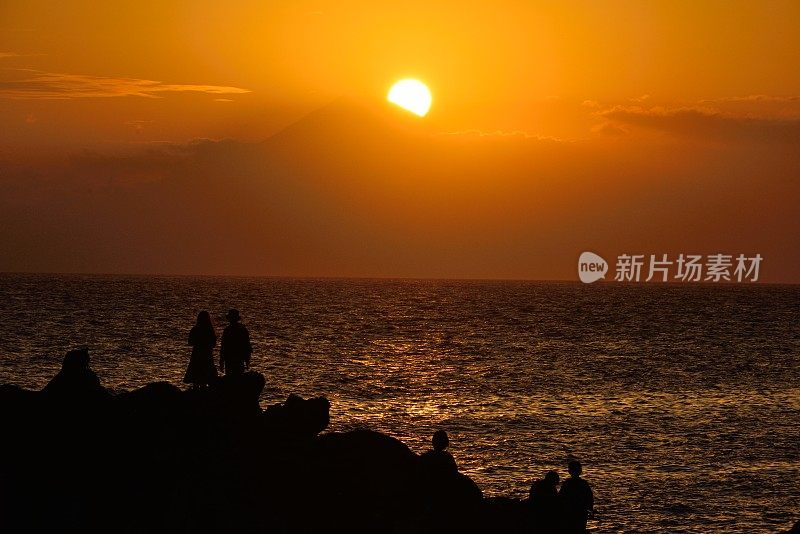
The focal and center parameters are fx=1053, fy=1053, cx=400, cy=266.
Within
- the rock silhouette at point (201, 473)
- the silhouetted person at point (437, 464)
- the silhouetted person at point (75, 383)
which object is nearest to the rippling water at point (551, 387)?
the rock silhouette at point (201, 473)

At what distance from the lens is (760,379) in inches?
2918

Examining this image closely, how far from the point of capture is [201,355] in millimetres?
27484

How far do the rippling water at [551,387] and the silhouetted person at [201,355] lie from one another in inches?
484

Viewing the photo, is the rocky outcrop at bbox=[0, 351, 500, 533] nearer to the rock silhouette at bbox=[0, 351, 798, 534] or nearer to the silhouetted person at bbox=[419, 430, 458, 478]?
the rock silhouette at bbox=[0, 351, 798, 534]

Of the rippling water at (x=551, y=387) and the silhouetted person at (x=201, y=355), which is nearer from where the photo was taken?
the silhouetted person at (x=201, y=355)

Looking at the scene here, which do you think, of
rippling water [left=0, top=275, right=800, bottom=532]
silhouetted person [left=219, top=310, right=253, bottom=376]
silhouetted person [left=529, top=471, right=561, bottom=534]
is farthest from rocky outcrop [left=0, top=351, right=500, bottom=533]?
rippling water [left=0, top=275, right=800, bottom=532]

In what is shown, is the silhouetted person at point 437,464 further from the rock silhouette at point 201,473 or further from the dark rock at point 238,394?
the dark rock at point 238,394

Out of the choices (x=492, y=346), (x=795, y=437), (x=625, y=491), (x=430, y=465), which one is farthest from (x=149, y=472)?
(x=492, y=346)

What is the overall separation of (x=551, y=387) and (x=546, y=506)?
43904 mm

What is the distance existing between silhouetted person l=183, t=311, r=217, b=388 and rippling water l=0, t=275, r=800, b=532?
12287mm

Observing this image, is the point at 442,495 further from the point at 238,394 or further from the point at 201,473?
the point at 238,394

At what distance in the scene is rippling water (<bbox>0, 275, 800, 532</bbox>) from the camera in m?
37.6

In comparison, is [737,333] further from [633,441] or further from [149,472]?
[149,472]

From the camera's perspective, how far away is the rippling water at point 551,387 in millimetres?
37594
